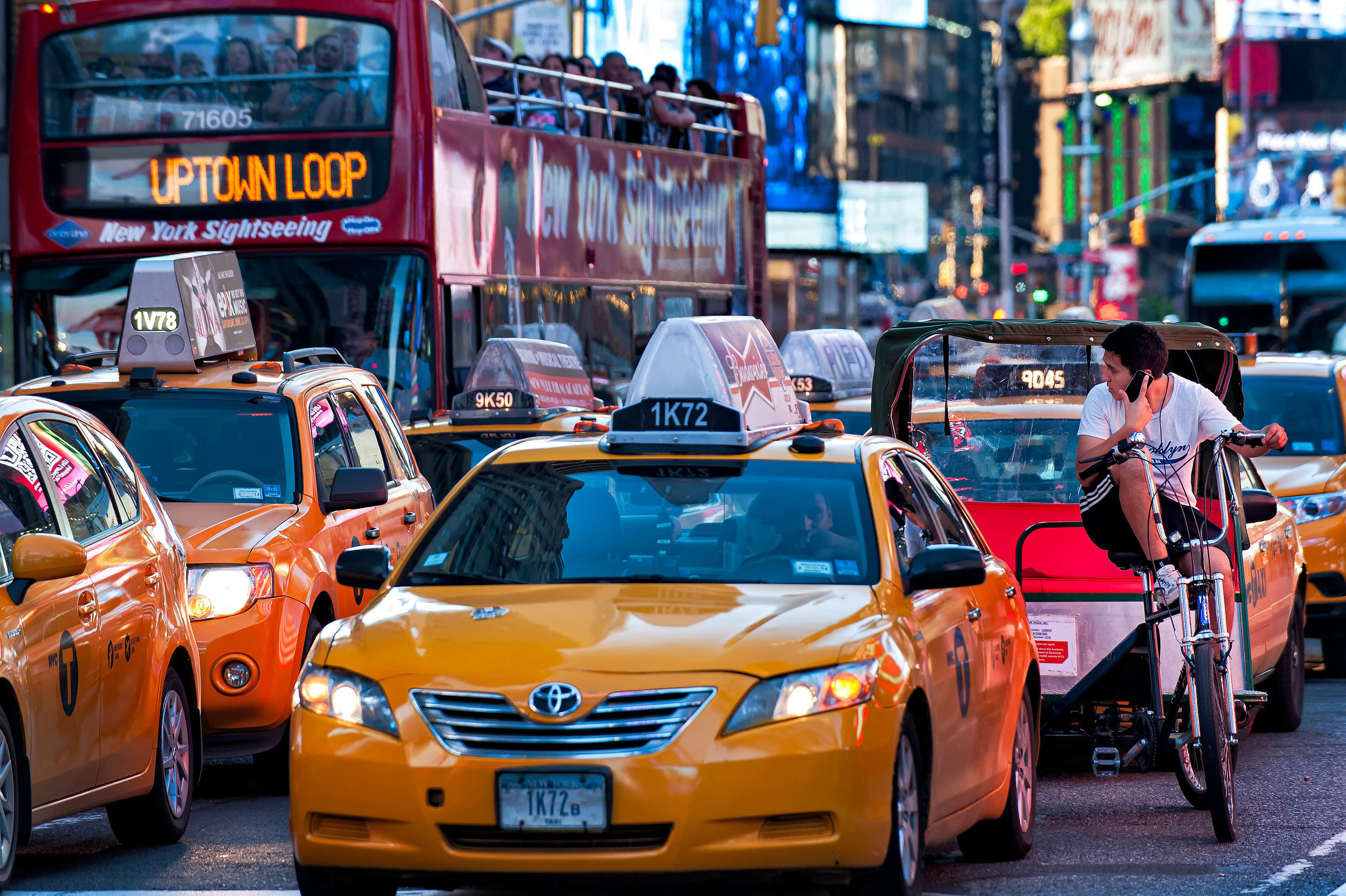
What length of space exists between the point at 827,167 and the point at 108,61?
5291 centimetres

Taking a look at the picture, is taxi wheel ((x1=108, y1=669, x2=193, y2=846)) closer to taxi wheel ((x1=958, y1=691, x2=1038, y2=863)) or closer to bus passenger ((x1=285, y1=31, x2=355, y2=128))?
taxi wheel ((x1=958, y1=691, x2=1038, y2=863))

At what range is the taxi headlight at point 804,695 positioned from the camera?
6.32m

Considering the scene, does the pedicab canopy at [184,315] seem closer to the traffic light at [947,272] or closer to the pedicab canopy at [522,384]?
the pedicab canopy at [522,384]

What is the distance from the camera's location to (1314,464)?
15430 millimetres

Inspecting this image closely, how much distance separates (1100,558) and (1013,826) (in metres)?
2.73

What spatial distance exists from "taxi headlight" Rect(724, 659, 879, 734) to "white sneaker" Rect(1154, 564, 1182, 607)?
2.79 meters

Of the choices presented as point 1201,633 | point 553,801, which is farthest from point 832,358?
point 553,801

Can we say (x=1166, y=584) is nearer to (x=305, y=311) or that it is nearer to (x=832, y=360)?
(x=305, y=311)

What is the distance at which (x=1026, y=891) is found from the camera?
298 inches

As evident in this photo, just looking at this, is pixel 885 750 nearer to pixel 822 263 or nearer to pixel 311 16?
pixel 311 16

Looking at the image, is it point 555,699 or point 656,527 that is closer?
point 555,699

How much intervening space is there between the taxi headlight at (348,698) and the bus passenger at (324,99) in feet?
32.0

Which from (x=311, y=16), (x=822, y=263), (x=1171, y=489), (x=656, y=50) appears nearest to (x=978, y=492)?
(x=1171, y=489)

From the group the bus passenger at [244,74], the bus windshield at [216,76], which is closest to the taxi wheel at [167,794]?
the bus windshield at [216,76]
